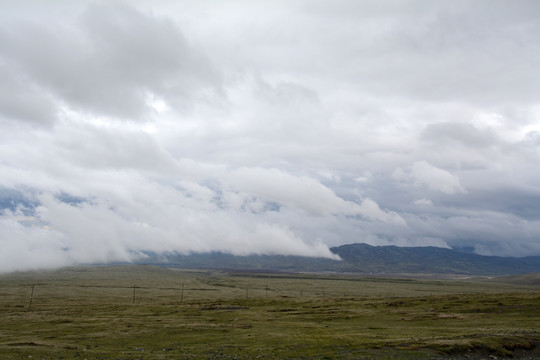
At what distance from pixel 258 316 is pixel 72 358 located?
5597cm

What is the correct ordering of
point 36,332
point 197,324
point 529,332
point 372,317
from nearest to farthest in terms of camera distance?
1. point 529,332
2. point 36,332
3. point 197,324
4. point 372,317

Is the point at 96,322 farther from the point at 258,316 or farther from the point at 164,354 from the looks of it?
the point at 164,354

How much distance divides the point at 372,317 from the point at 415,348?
43.4 m

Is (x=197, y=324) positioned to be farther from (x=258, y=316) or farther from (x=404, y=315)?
(x=404, y=315)

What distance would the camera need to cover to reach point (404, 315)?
8800 centimetres

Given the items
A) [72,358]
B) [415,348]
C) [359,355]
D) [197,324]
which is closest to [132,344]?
[72,358]

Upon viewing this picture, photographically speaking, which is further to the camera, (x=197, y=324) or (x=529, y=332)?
(x=197, y=324)

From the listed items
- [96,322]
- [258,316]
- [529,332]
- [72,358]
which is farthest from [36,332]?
[529,332]

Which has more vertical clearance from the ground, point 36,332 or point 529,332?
point 529,332

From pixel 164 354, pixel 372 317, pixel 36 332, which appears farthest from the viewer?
pixel 372 317

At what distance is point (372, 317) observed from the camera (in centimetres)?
8756

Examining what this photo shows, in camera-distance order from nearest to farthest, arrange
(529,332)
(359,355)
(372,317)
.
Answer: (359,355) < (529,332) < (372,317)

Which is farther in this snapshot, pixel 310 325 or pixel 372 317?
pixel 372 317

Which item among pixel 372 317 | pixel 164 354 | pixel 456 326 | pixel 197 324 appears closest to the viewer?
pixel 164 354
